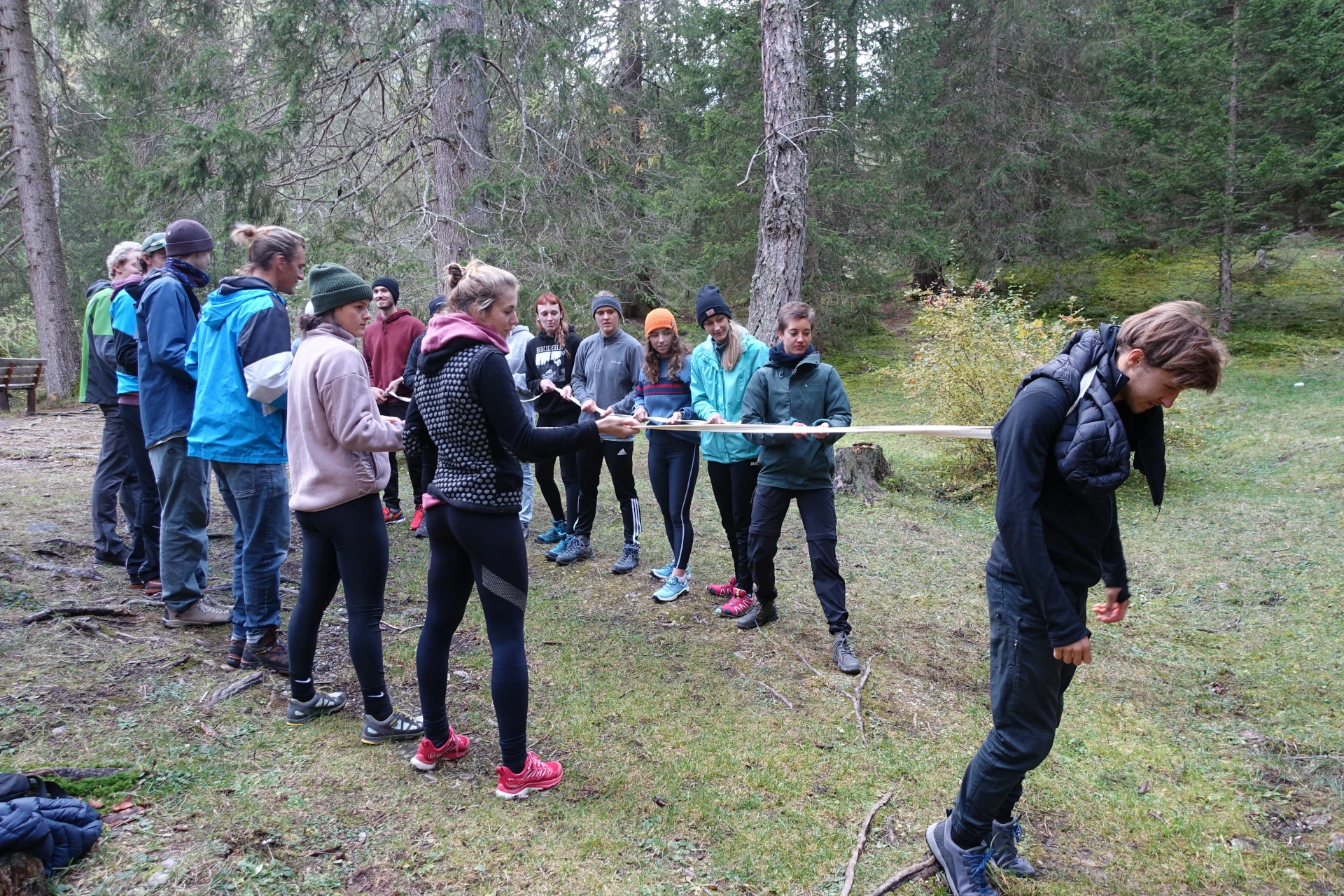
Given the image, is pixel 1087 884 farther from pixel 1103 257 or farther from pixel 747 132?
pixel 1103 257

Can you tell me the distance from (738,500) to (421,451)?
8.60 ft

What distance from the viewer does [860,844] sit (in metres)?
2.98

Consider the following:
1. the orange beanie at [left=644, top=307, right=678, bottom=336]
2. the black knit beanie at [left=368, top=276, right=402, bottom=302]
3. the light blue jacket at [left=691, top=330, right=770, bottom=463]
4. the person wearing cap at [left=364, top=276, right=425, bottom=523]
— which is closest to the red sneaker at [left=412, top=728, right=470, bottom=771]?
the light blue jacket at [left=691, top=330, right=770, bottom=463]

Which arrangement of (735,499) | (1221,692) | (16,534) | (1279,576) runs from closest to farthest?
(1221,692), (735,499), (16,534), (1279,576)

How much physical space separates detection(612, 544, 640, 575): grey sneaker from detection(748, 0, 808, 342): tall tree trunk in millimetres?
4113

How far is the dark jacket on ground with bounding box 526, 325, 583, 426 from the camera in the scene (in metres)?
6.36

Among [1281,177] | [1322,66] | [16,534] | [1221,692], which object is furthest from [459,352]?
[1322,66]

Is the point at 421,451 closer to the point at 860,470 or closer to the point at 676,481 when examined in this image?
the point at 676,481

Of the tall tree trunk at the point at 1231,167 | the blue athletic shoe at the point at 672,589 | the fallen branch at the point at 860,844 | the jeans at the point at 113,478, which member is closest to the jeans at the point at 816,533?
the blue athletic shoe at the point at 672,589

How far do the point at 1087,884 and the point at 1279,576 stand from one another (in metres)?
4.68

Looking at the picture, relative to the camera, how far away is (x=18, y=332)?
18188 millimetres

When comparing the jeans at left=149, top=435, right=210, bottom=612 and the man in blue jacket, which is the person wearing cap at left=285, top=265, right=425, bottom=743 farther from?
the man in blue jacket

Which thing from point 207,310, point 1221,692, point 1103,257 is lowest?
point 1221,692

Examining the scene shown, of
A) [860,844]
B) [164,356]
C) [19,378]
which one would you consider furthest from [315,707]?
[19,378]
